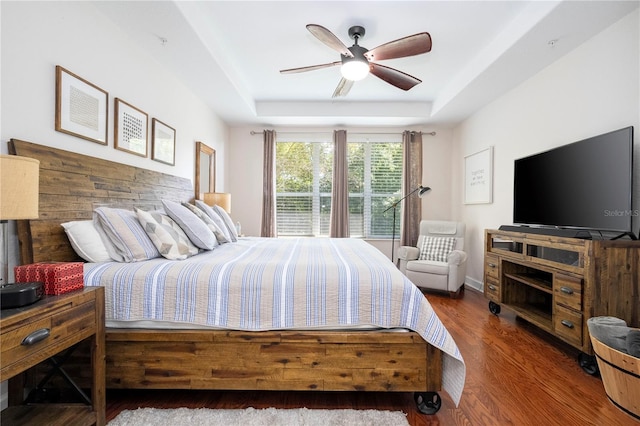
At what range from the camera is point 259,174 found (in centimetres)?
514

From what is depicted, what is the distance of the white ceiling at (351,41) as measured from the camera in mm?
2240

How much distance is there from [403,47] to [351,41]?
29.6 inches

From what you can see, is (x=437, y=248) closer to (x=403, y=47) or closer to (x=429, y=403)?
(x=403, y=47)

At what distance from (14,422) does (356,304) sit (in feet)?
5.06

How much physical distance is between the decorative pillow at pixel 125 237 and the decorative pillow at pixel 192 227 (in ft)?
1.12

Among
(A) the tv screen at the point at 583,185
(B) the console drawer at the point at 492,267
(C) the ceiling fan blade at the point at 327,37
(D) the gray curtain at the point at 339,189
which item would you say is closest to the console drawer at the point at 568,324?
(A) the tv screen at the point at 583,185

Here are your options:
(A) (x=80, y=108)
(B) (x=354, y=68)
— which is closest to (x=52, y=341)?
(A) (x=80, y=108)

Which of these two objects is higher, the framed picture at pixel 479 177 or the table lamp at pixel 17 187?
the framed picture at pixel 479 177

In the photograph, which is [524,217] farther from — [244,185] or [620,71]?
[244,185]

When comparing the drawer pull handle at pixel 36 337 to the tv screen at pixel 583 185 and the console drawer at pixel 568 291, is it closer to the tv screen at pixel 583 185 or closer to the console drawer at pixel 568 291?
the console drawer at pixel 568 291

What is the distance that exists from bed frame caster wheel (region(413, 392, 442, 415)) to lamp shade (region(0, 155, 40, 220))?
194 cm

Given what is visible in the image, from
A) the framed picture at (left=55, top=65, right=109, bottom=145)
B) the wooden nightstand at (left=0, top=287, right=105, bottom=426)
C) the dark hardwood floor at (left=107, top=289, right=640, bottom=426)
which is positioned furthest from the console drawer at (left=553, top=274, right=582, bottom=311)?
the framed picture at (left=55, top=65, right=109, bottom=145)

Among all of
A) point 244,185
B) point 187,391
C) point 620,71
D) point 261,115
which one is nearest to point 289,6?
point 261,115

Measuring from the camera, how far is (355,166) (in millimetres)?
5121
